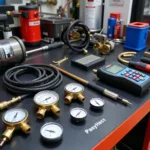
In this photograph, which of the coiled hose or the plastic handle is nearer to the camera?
the coiled hose

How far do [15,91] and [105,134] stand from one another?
287mm

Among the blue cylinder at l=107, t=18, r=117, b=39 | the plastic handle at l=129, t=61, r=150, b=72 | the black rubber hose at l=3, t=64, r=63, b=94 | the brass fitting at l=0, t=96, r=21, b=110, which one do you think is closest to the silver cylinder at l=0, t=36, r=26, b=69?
the black rubber hose at l=3, t=64, r=63, b=94

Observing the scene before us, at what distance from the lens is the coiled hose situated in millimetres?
497

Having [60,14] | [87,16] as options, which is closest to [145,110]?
[87,16]

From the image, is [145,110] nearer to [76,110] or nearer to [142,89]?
[142,89]

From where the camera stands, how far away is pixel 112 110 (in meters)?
0.45

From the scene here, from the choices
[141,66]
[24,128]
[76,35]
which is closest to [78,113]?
[24,128]

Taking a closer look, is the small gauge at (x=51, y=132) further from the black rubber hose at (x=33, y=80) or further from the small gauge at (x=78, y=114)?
the black rubber hose at (x=33, y=80)

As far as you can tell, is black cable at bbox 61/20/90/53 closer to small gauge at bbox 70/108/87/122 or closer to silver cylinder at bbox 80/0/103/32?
silver cylinder at bbox 80/0/103/32

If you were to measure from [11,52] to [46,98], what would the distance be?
287 mm

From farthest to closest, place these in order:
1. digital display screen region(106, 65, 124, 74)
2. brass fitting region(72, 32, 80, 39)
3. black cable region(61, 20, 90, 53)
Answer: brass fitting region(72, 32, 80, 39) → black cable region(61, 20, 90, 53) → digital display screen region(106, 65, 124, 74)

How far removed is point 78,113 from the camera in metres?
0.42

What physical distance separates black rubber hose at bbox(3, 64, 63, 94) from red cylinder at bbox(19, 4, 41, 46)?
0.35 meters

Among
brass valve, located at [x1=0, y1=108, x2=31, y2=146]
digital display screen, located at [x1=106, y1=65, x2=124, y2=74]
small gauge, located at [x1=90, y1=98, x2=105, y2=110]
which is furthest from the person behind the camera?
digital display screen, located at [x1=106, y1=65, x2=124, y2=74]
